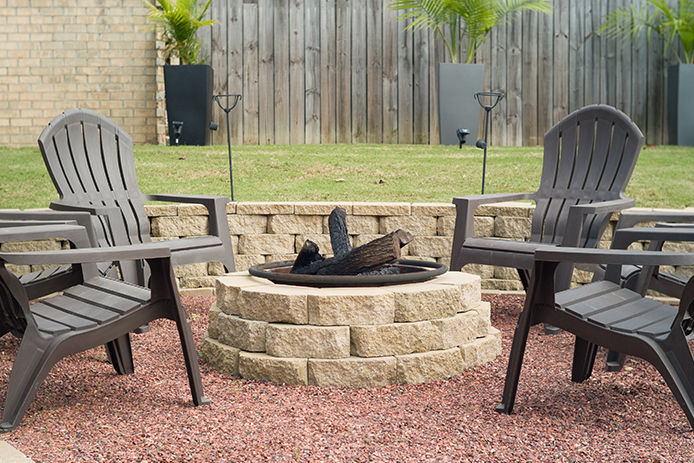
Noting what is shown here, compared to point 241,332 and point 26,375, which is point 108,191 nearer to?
point 241,332

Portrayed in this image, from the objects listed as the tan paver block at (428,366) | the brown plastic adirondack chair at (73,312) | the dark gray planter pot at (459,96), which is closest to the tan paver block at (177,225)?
the brown plastic adirondack chair at (73,312)

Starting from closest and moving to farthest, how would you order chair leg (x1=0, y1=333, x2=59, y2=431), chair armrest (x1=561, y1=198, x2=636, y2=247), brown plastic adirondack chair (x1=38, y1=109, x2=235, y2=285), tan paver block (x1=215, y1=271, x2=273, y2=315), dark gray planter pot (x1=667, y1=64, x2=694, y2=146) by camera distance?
chair leg (x1=0, y1=333, x2=59, y2=431), tan paver block (x1=215, y1=271, x2=273, y2=315), chair armrest (x1=561, y1=198, x2=636, y2=247), brown plastic adirondack chair (x1=38, y1=109, x2=235, y2=285), dark gray planter pot (x1=667, y1=64, x2=694, y2=146)

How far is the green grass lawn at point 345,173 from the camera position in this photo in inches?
224

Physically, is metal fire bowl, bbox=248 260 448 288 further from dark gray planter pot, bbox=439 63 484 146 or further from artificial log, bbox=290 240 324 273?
dark gray planter pot, bbox=439 63 484 146

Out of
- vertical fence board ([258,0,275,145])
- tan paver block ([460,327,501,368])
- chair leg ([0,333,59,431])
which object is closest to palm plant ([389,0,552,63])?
vertical fence board ([258,0,275,145])

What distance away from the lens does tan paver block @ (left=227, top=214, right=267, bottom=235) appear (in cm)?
463

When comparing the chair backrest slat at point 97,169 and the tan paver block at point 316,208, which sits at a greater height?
the chair backrest slat at point 97,169

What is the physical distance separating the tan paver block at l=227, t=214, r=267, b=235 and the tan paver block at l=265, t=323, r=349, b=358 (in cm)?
183

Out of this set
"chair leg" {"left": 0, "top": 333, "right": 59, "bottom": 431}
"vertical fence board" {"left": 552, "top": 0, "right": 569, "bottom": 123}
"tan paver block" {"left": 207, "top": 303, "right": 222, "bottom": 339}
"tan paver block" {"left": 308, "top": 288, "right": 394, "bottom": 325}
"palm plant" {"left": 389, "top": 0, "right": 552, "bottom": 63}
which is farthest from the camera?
"vertical fence board" {"left": 552, "top": 0, "right": 569, "bottom": 123}

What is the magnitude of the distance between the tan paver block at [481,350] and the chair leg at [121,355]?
4.40ft

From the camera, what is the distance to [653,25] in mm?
7336

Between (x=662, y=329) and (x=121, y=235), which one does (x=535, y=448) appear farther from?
(x=121, y=235)

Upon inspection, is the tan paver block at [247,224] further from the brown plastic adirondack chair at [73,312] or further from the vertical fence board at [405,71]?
the vertical fence board at [405,71]

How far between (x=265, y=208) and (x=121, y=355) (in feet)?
5.86
